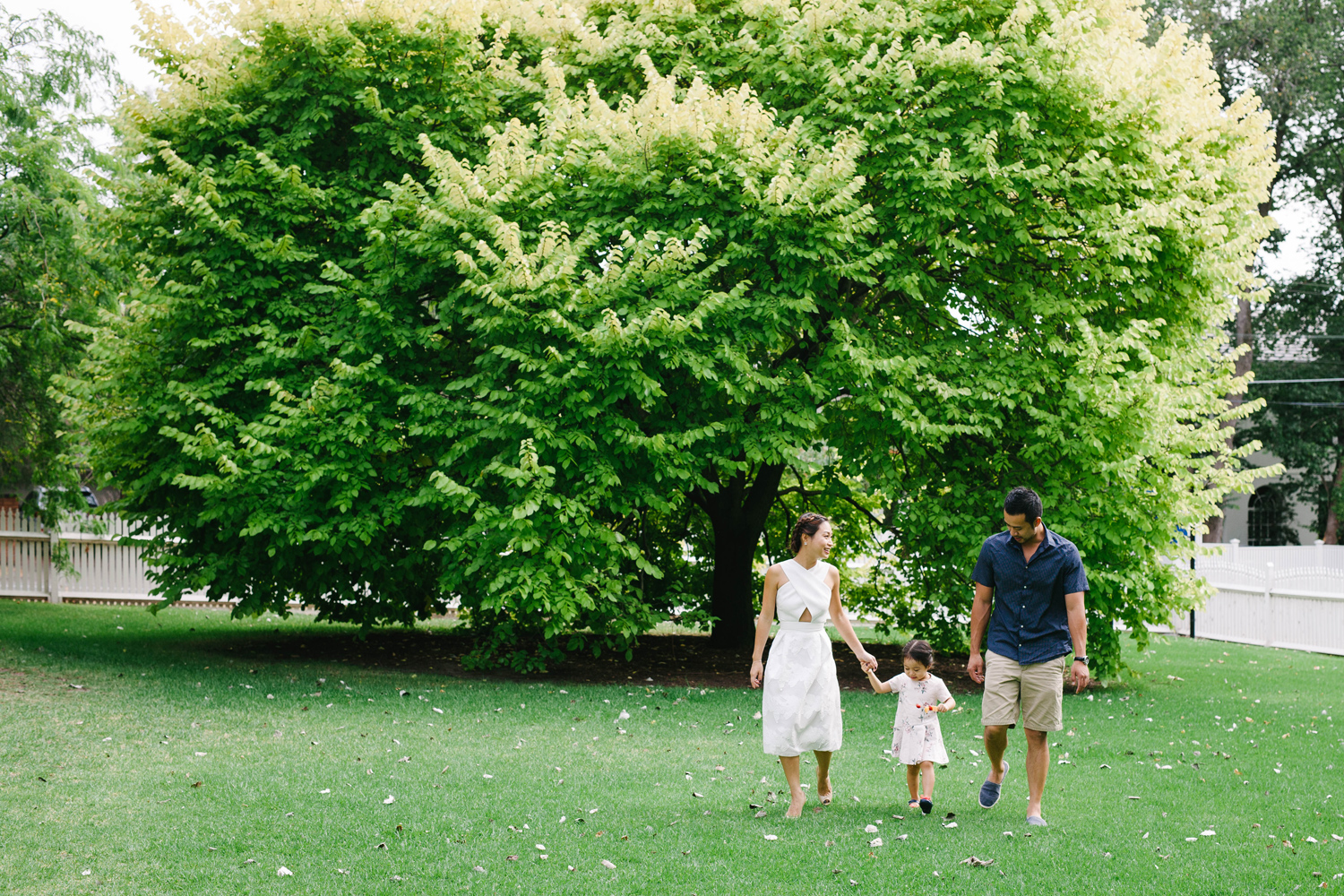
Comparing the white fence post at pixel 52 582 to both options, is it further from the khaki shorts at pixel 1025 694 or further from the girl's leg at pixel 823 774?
the khaki shorts at pixel 1025 694

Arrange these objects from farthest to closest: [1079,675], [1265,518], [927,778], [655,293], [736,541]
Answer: [1265,518] < [736,541] < [655,293] < [927,778] < [1079,675]

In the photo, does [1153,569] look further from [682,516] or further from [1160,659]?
[682,516]

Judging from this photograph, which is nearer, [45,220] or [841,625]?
[841,625]

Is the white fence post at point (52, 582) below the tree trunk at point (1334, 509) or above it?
below

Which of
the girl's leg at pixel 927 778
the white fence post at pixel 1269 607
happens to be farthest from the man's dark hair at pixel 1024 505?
the white fence post at pixel 1269 607

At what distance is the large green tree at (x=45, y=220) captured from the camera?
1428 centimetres

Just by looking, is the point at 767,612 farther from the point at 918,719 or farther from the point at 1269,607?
the point at 1269,607

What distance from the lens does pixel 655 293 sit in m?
12.7

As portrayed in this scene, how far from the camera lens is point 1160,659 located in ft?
60.4

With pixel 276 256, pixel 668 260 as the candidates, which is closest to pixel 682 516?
pixel 668 260

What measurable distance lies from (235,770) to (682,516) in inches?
410

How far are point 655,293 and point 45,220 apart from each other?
796cm

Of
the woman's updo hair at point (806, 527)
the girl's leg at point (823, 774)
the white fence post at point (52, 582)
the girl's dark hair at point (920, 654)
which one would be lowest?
the white fence post at point (52, 582)

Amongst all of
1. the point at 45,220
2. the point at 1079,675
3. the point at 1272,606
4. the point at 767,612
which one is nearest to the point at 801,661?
the point at 767,612
